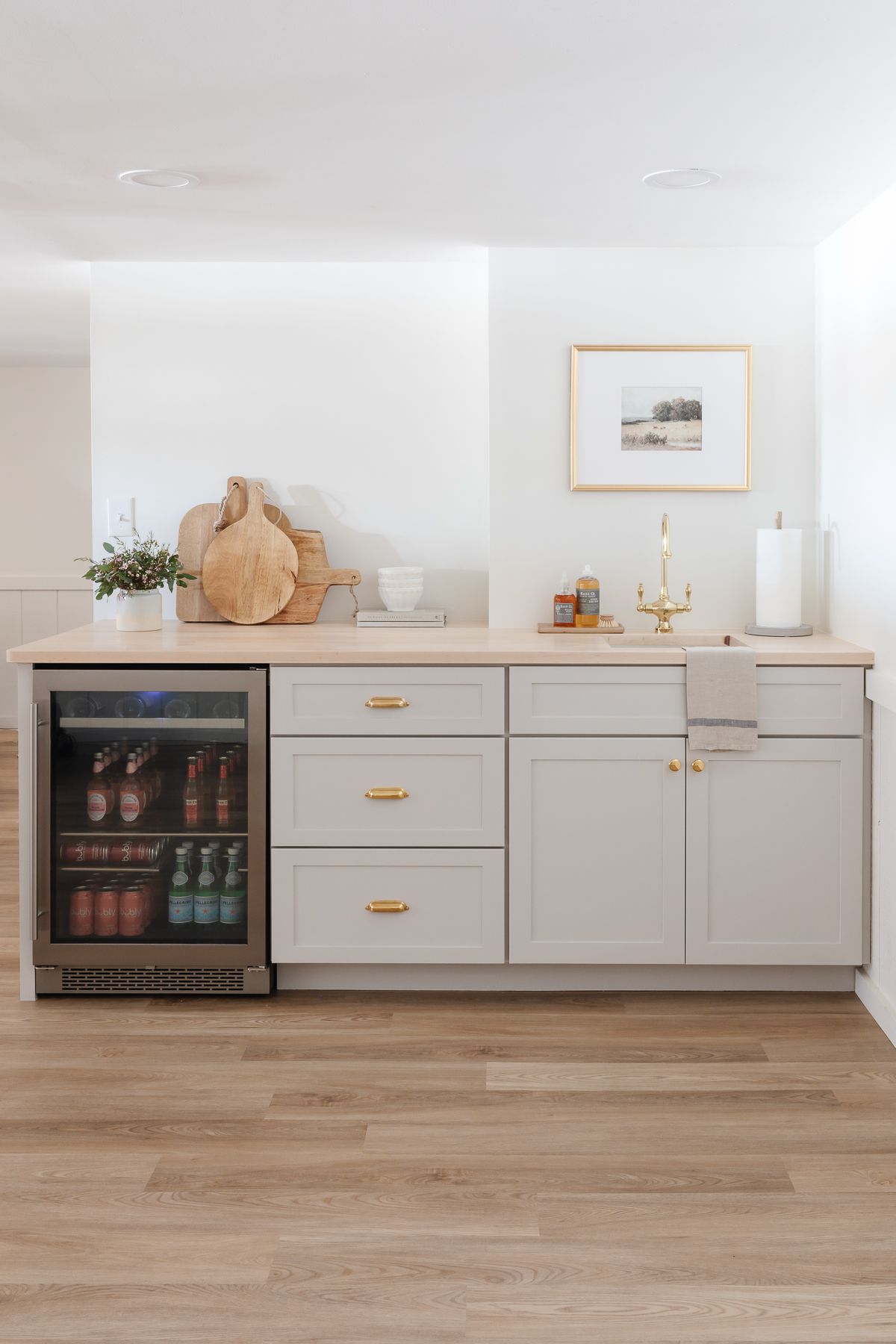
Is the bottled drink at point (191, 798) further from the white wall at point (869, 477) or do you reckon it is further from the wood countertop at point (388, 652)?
the white wall at point (869, 477)

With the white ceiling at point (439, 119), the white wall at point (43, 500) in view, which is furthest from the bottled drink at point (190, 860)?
the white wall at point (43, 500)

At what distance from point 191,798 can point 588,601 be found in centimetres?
127

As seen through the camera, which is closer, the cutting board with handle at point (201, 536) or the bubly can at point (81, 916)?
the bubly can at point (81, 916)

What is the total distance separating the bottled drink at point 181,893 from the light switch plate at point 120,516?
1.16 meters

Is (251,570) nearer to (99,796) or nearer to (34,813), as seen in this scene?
(99,796)

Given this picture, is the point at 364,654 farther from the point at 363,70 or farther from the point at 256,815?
the point at 363,70

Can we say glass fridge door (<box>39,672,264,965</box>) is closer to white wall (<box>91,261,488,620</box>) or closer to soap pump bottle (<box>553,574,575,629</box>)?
white wall (<box>91,261,488,620</box>)

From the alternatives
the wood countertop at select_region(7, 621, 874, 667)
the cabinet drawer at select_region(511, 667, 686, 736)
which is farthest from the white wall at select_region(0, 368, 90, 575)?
the cabinet drawer at select_region(511, 667, 686, 736)

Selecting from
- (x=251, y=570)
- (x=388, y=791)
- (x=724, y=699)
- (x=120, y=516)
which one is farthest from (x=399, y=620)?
(x=724, y=699)

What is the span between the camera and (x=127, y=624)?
3312mm

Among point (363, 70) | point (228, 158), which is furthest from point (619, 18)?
point (228, 158)

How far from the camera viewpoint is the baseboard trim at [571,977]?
308cm

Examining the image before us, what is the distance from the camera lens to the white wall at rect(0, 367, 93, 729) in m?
6.25

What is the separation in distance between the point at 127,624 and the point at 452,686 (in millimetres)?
1014
